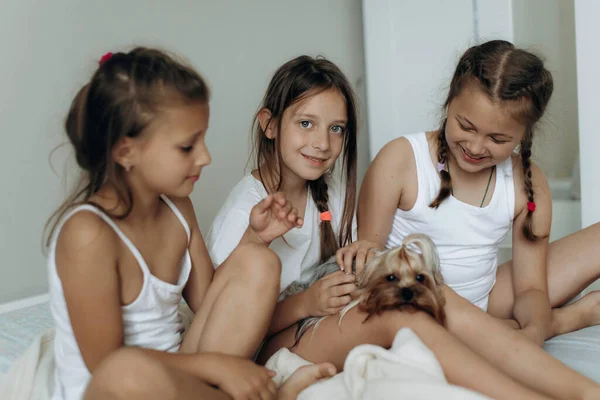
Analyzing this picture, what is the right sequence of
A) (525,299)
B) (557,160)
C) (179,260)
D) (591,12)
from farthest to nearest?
(557,160) < (591,12) < (525,299) < (179,260)

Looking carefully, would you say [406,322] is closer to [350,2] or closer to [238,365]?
[238,365]

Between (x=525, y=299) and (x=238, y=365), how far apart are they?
814 mm

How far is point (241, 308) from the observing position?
1302 mm

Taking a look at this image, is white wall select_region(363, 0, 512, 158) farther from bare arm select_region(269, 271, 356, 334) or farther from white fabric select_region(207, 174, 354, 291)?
bare arm select_region(269, 271, 356, 334)

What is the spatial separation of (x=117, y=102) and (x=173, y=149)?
0.13 meters

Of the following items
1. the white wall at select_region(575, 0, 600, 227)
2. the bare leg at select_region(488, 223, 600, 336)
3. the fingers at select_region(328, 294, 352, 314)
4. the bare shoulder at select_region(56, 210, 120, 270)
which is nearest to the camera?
the bare shoulder at select_region(56, 210, 120, 270)

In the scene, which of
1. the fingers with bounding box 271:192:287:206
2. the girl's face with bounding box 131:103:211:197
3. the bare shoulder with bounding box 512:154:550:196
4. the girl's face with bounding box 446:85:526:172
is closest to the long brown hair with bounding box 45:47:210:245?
the girl's face with bounding box 131:103:211:197

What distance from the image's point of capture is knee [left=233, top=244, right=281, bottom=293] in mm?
1318

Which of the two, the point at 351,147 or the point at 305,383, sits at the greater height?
the point at 351,147

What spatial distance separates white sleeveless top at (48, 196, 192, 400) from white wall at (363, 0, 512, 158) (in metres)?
1.38

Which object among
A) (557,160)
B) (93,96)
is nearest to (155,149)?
(93,96)

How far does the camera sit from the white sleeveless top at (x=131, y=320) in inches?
47.7

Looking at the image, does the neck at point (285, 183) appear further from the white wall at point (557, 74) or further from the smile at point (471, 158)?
the white wall at point (557, 74)

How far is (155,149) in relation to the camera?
124 centimetres
